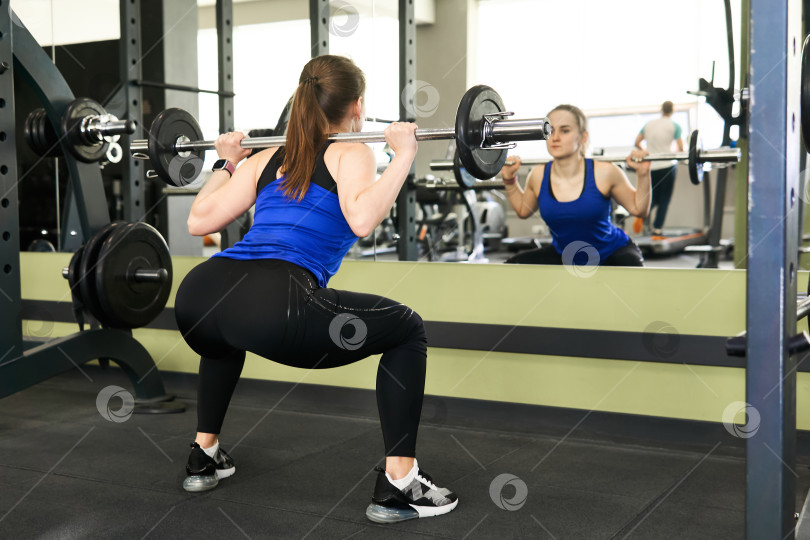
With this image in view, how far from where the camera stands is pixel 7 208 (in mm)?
2221

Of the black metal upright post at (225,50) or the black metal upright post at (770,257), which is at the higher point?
the black metal upright post at (225,50)

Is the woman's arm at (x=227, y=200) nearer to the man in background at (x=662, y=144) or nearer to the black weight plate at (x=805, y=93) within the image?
the black weight plate at (x=805, y=93)

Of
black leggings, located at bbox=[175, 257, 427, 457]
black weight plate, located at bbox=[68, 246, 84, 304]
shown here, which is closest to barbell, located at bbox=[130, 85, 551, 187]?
black leggings, located at bbox=[175, 257, 427, 457]

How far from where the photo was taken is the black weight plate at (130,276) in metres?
2.43

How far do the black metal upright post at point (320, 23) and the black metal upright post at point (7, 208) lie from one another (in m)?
1.21

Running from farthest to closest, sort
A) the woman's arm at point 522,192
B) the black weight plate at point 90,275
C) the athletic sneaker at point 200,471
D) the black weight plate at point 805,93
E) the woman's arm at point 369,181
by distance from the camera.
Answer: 1. the woman's arm at point 522,192
2. the black weight plate at point 90,275
3. the athletic sneaker at point 200,471
4. the woman's arm at point 369,181
5. the black weight plate at point 805,93

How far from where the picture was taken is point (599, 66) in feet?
12.2

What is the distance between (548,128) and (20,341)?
1678 mm

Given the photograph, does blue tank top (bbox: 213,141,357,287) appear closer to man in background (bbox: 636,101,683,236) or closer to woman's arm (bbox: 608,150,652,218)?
woman's arm (bbox: 608,150,652,218)

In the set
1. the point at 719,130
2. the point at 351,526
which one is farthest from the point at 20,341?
the point at 719,130

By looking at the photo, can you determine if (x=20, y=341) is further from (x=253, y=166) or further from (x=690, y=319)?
(x=690, y=319)

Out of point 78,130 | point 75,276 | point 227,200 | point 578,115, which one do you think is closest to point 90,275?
point 75,276

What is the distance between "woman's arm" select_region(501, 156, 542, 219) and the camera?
281 centimetres

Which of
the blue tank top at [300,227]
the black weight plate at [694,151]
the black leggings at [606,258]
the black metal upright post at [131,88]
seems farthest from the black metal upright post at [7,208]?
the black weight plate at [694,151]
